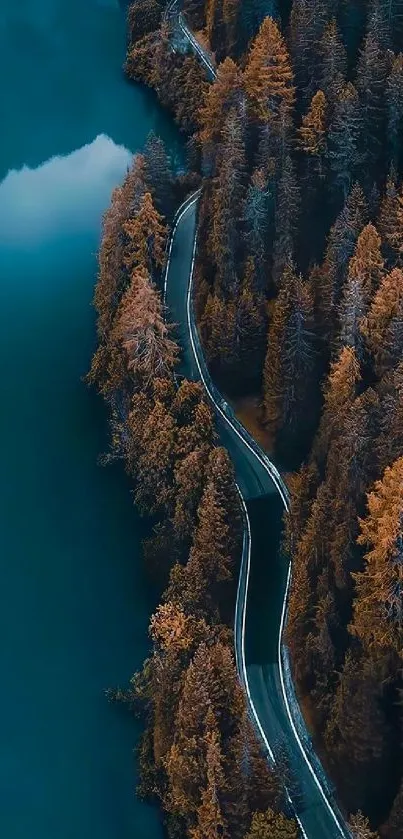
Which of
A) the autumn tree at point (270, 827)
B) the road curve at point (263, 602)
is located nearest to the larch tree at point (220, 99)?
the road curve at point (263, 602)

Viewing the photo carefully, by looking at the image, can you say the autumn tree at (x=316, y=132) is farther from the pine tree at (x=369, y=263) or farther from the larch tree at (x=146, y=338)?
the larch tree at (x=146, y=338)

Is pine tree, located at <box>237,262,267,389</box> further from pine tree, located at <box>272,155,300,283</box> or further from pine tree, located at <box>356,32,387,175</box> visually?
pine tree, located at <box>356,32,387,175</box>

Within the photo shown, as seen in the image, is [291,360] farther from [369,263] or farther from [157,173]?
[157,173]

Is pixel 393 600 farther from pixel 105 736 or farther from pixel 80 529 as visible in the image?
pixel 80 529

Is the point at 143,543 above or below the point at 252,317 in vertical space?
below

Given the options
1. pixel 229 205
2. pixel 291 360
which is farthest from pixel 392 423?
pixel 229 205

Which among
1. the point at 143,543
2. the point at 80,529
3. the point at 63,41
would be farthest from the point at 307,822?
the point at 63,41

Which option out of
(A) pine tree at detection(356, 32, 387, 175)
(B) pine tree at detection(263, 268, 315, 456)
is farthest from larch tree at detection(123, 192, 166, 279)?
(A) pine tree at detection(356, 32, 387, 175)
